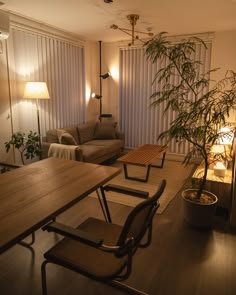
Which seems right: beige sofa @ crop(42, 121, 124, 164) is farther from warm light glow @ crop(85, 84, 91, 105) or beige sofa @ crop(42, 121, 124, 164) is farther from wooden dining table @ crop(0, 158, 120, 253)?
wooden dining table @ crop(0, 158, 120, 253)

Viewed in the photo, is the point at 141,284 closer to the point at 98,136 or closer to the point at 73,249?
the point at 73,249

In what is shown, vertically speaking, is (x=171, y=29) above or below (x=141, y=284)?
above

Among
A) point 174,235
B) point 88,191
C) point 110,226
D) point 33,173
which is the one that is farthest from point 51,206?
point 174,235

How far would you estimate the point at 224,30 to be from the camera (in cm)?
441

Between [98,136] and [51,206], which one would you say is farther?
[98,136]

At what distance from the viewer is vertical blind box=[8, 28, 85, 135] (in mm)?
3732

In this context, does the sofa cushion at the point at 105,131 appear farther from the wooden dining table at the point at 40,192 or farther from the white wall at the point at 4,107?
the wooden dining table at the point at 40,192

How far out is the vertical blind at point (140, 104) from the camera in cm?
530

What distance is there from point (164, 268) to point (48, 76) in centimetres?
363

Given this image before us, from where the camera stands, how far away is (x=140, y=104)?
5535mm

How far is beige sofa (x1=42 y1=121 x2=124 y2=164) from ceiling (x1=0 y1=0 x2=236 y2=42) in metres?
1.79

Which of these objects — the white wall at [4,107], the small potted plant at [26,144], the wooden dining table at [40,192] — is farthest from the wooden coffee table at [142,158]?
the white wall at [4,107]

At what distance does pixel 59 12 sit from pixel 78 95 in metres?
1.97

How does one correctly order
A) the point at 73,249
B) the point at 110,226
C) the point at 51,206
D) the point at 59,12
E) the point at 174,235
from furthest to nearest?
1. the point at 59,12
2. the point at 174,235
3. the point at 110,226
4. the point at 73,249
5. the point at 51,206
